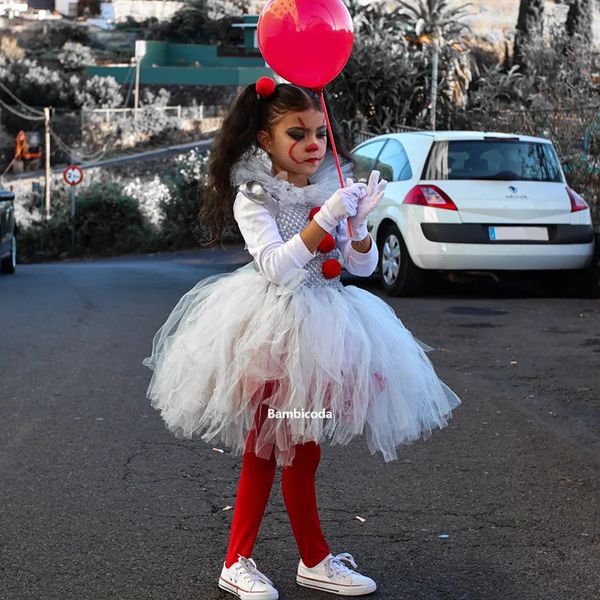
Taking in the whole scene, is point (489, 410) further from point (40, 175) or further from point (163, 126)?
point (163, 126)

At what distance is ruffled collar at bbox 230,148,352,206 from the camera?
12.7ft

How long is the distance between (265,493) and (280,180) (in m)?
0.99

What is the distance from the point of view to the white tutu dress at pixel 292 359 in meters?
3.73

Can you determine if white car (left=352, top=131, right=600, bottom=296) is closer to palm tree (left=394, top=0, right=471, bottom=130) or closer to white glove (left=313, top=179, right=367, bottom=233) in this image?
white glove (left=313, top=179, right=367, bottom=233)

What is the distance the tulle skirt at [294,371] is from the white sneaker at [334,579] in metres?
0.39

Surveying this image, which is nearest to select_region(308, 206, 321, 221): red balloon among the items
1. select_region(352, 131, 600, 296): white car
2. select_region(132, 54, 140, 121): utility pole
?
select_region(352, 131, 600, 296): white car

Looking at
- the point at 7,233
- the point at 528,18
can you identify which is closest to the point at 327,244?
the point at 7,233

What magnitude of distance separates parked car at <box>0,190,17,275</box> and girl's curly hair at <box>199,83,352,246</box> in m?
13.1

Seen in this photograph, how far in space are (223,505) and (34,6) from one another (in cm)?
8791

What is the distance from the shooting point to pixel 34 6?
87.9 meters

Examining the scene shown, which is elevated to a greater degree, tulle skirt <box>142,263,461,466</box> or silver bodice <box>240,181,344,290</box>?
silver bodice <box>240,181,344,290</box>

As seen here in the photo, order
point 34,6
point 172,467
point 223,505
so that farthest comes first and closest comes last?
point 34,6 < point 172,467 < point 223,505

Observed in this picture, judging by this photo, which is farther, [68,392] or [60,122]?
[60,122]

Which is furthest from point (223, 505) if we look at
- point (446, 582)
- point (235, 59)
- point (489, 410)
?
point (235, 59)
